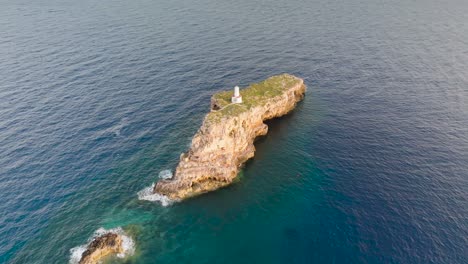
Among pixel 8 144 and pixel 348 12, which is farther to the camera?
pixel 348 12

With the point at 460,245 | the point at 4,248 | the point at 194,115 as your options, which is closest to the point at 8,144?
the point at 4,248

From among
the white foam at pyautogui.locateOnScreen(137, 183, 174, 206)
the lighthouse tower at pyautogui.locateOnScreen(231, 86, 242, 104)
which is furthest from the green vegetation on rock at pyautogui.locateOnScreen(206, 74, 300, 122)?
the white foam at pyautogui.locateOnScreen(137, 183, 174, 206)

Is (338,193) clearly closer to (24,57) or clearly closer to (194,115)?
(194,115)

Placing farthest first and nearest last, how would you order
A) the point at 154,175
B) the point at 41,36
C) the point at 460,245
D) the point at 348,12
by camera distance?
the point at 348,12
the point at 41,36
the point at 154,175
the point at 460,245

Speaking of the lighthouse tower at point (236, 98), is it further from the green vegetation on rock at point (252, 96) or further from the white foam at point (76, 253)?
the white foam at point (76, 253)

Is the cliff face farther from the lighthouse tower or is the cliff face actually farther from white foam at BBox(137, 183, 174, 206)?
the lighthouse tower

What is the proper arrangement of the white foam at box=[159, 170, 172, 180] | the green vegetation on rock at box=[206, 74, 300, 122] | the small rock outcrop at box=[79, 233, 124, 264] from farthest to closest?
1. the green vegetation on rock at box=[206, 74, 300, 122]
2. the white foam at box=[159, 170, 172, 180]
3. the small rock outcrop at box=[79, 233, 124, 264]

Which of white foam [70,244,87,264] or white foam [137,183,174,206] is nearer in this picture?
white foam [70,244,87,264]

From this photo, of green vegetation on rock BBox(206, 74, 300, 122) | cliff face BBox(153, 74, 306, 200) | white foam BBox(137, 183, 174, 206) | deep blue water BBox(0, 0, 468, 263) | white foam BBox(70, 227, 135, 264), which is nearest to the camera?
white foam BBox(70, 227, 135, 264)
